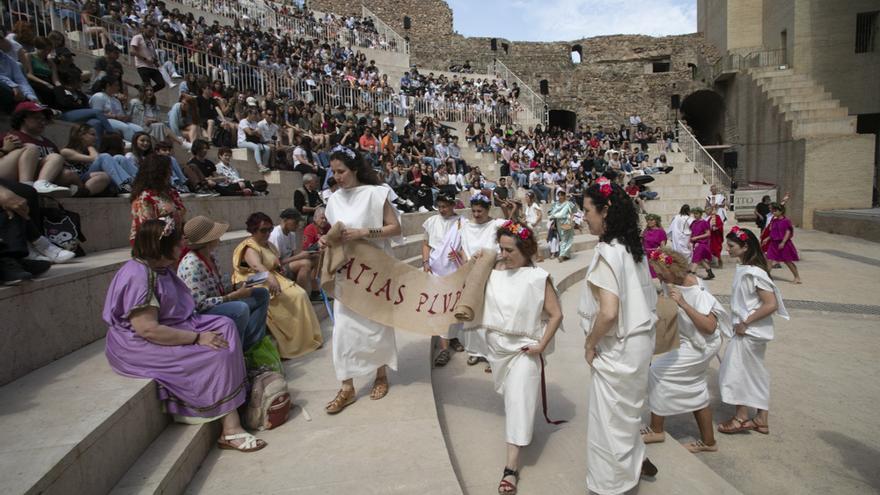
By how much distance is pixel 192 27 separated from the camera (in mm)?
15461

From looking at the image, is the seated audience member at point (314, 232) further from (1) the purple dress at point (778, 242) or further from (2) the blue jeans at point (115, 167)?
(1) the purple dress at point (778, 242)

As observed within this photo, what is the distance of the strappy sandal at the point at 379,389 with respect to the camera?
3.86 metres

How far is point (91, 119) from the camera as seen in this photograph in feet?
19.9

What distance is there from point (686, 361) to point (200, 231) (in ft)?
12.7

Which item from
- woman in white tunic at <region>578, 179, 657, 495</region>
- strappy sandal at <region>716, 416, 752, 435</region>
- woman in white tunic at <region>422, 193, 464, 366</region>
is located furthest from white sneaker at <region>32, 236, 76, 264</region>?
strappy sandal at <region>716, 416, 752, 435</region>

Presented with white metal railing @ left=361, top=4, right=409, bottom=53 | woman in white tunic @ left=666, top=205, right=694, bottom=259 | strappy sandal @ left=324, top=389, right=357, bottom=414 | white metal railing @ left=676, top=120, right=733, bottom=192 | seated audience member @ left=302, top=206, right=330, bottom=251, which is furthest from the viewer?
white metal railing @ left=361, top=4, right=409, bottom=53

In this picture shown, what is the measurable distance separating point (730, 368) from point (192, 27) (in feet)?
55.7

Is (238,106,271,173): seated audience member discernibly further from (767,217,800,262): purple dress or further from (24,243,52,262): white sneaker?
(767,217,800,262): purple dress

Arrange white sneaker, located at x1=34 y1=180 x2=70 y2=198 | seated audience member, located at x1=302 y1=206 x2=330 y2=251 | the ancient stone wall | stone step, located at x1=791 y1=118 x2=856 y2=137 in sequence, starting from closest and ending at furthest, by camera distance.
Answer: white sneaker, located at x1=34 y1=180 x2=70 y2=198, seated audience member, located at x1=302 y1=206 x2=330 y2=251, stone step, located at x1=791 y1=118 x2=856 y2=137, the ancient stone wall

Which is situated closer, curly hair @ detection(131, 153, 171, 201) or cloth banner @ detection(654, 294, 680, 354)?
cloth banner @ detection(654, 294, 680, 354)

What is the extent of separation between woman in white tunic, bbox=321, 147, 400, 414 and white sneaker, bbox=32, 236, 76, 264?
2060 mm

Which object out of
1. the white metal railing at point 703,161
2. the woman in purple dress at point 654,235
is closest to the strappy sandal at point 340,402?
the woman in purple dress at point 654,235

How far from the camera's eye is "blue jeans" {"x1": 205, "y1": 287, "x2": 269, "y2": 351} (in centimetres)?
364

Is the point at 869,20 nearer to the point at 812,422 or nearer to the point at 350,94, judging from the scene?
the point at 350,94
